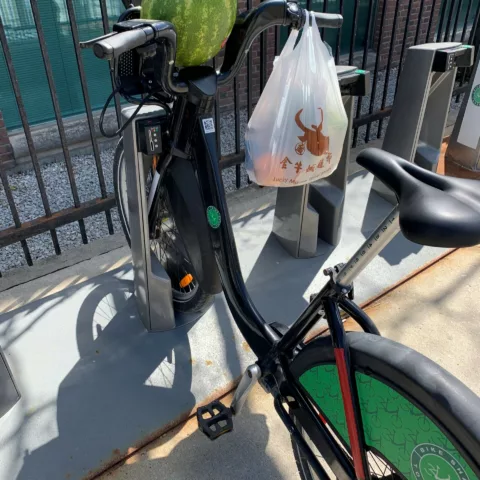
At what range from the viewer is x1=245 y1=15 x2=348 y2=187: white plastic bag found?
6.32 feet

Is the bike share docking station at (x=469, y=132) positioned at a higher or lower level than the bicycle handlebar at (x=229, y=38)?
lower

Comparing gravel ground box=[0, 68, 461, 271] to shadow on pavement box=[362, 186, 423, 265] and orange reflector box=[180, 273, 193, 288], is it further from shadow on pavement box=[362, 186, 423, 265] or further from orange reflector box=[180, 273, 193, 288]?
orange reflector box=[180, 273, 193, 288]

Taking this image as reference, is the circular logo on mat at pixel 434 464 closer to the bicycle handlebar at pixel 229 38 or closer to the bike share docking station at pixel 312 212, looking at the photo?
the bicycle handlebar at pixel 229 38

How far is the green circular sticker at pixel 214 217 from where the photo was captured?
1.81m

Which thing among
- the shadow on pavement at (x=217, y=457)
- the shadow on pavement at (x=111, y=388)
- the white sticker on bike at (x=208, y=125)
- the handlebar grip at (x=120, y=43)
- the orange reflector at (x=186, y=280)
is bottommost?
the shadow on pavement at (x=217, y=457)

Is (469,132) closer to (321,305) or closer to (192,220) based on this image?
(192,220)

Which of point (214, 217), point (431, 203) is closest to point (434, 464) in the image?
point (431, 203)

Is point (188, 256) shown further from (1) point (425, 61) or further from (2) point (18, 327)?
(1) point (425, 61)

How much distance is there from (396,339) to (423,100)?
147 cm

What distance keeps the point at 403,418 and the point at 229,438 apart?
0.93 meters

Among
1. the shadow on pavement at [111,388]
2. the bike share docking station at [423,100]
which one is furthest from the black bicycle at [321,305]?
the bike share docking station at [423,100]

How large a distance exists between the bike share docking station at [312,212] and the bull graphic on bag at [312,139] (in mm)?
591

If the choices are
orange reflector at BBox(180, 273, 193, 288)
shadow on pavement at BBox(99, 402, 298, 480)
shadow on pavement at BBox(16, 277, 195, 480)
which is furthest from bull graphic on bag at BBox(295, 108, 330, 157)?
shadow on pavement at BBox(99, 402, 298, 480)

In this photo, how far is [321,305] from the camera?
136cm
